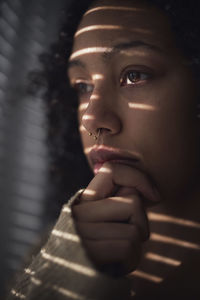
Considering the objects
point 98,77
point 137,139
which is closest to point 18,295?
point 137,139

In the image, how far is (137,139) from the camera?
3.23 ft

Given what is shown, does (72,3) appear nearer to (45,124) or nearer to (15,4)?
(15,4)

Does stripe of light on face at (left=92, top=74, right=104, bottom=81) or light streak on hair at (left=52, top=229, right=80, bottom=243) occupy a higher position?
stripe of light on face at (left=92, top=74, right=104, bottom=81)

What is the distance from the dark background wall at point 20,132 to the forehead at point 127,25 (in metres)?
0.80

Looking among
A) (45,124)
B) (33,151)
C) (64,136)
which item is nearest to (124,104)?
(64,136)

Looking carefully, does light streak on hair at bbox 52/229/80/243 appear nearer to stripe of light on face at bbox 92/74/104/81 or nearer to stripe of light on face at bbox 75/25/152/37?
stripe of light on face at bbox 92/74/104/81

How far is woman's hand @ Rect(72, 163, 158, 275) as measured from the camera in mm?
874

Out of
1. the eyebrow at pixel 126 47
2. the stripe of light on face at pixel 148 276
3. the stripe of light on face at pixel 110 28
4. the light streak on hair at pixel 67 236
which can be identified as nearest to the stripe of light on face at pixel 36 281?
the light streak on hair at pixel 67 236

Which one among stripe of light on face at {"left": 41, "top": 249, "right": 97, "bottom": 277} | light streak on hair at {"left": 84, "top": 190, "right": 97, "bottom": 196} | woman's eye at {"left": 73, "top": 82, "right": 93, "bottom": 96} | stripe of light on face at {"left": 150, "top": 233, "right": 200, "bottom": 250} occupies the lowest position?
stripe of light on face at {"left": 150, "top": 233, "right": 200, "bottom": 250}

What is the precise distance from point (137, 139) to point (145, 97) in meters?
0.14

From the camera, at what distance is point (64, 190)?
1.89 metres

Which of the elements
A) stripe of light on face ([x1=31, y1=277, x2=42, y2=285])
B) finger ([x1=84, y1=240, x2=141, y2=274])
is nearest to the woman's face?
finger ([x1=84, y1=240, x2=141, y2=274])

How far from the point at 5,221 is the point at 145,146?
50.3 inches

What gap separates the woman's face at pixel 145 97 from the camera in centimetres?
98
